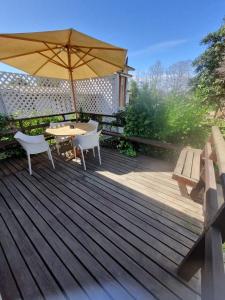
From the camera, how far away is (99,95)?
16.2 feet

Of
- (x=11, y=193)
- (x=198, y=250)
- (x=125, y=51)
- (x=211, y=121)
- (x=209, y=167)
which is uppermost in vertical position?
(x=125, y=51)

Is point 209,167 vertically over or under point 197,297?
over

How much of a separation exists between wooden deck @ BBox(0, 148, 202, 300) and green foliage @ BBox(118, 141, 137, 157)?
992 millimetres

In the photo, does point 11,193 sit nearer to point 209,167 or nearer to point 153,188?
point 153,188

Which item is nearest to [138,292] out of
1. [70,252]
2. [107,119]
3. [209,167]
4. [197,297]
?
[197,297]

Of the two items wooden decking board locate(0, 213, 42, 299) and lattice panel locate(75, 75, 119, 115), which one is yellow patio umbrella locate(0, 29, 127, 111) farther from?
wooden decking board locate(0, 213, 42, 299)

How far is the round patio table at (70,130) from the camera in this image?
312cm

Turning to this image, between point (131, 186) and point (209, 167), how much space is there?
4.00 feet

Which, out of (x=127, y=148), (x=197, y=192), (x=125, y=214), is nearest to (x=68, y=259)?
(x=125, y=214)

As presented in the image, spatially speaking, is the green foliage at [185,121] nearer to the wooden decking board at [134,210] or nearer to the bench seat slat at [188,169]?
the bench seat slat at [188,169]

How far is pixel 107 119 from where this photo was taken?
5.01 meters

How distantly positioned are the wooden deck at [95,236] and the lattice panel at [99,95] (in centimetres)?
266

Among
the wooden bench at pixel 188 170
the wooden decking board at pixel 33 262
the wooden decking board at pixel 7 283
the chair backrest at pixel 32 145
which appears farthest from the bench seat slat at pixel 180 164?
the chair backrest at pixel 32 145

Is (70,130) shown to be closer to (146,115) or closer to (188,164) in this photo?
(146,115)
